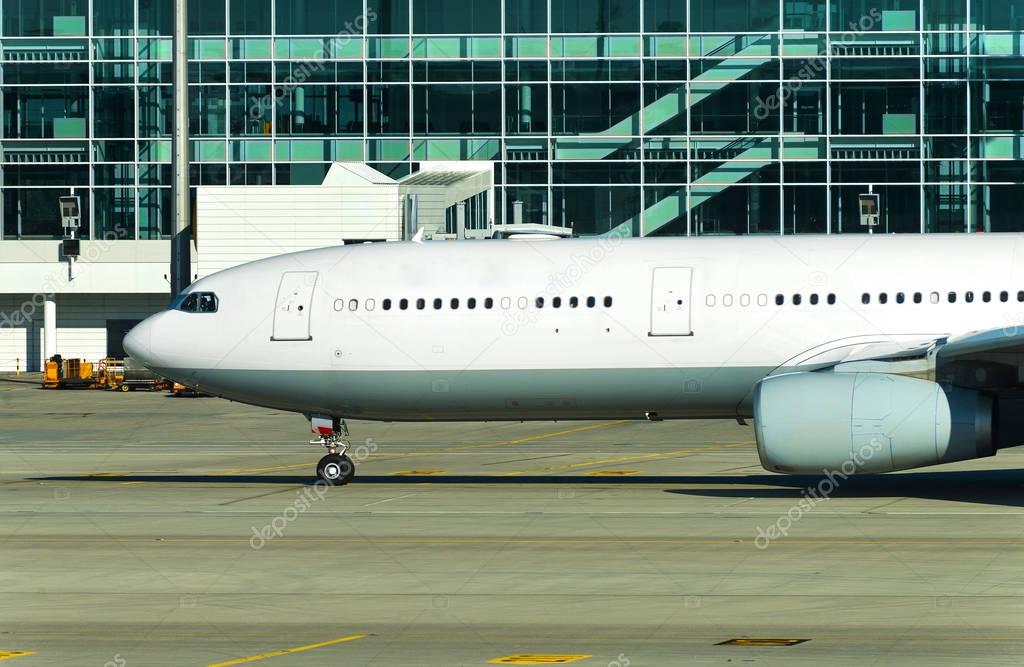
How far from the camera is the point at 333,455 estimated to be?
24.2m

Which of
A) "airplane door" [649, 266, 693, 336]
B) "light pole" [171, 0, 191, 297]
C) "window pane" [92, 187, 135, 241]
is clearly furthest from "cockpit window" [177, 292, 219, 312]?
"window pane" [92, 187, 135, 241]

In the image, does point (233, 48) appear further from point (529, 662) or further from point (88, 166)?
point (529, 662)

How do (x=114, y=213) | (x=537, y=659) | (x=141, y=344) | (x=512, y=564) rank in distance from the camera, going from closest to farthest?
(x=537, y=659) < (x=512, y=564) < (x=141, y=344) < (x=114, y=213)

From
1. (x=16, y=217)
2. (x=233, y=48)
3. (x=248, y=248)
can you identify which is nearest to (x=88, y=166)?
(x=16, y=217)

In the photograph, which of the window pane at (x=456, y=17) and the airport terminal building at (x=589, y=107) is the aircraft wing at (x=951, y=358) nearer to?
the airport terminal building at (x=589, y=107)

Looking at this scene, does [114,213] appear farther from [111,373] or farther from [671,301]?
[671,301]

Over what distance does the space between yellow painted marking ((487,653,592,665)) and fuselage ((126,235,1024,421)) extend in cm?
1128

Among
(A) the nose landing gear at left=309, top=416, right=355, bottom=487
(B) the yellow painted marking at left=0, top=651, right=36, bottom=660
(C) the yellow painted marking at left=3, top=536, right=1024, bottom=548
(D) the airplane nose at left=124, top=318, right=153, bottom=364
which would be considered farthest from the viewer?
(D) the airplane nose at left=124, top=318, right=153, bottom=364

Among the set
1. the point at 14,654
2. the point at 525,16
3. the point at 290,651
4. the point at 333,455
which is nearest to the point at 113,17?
the point at 525,16

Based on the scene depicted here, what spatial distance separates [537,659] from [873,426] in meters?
9.50

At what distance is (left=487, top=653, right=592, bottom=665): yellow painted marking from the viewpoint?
37.3ft

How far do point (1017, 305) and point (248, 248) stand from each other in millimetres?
Result: 34840

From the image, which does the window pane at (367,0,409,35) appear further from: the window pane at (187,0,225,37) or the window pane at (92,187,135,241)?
the window pane at (92,187,135,241)

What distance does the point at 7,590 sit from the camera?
1488 centimetres
